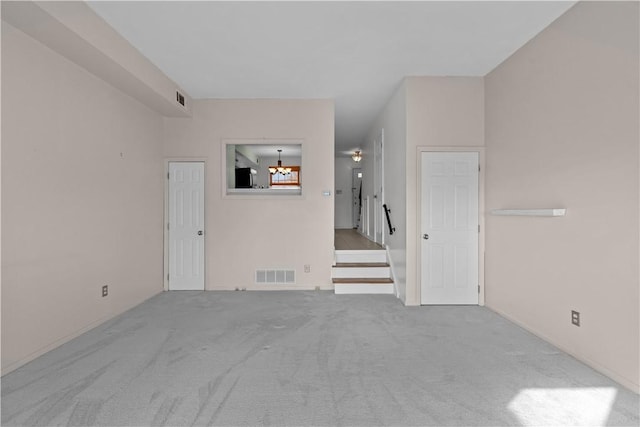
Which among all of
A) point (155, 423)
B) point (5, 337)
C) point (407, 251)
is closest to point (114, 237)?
point (5, 337)

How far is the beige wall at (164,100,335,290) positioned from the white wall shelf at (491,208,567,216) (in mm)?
2484


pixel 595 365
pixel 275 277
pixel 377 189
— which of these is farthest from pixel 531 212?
pixel 377 189

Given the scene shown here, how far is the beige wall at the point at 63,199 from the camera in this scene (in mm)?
2756

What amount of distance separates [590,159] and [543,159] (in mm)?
Result: 601

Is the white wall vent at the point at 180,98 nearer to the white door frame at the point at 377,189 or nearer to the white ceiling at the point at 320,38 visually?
the white ceiling at the point at 320,38

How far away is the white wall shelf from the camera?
3082 mm

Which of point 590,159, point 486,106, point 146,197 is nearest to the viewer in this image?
point 590,159

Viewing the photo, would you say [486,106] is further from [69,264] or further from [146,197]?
[69,264]

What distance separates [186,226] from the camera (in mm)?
5488

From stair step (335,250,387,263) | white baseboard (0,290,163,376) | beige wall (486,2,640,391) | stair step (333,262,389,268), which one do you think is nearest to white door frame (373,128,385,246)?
stair step (335,250,387,263)

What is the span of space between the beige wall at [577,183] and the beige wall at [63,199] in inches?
188

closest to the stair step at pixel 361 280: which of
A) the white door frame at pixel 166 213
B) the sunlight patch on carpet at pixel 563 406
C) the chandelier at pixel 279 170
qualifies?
the white door frame at pixel 166 213

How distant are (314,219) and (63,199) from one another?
329 cm

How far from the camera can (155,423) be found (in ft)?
6.72
